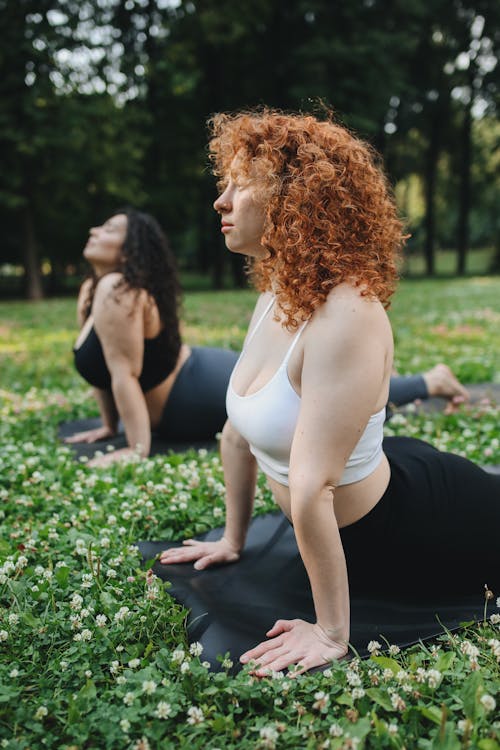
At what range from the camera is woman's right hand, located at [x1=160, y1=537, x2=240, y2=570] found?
9.72 ft

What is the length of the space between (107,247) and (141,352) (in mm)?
863

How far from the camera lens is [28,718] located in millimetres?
1951

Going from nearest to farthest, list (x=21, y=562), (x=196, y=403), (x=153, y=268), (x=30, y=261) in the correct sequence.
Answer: (x=21, y=562)
(x=153, y=268)
(x=196, y=403)
(x=30, y=261)

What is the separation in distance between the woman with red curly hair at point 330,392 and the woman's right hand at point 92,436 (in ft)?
9.60

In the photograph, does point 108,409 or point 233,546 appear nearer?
point 233,546

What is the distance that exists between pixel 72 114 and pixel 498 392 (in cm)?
1969

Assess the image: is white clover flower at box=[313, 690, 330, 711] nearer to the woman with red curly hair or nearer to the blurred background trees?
the woman with red curly hair

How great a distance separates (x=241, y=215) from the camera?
92.9 inches

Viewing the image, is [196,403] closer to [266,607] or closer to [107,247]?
[107,247]

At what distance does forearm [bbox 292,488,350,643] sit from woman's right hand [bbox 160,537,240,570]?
31.5 inches

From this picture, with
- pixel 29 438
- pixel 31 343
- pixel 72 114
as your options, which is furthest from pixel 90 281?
pixel 72 114

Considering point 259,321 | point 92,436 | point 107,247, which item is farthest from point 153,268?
point 259,321

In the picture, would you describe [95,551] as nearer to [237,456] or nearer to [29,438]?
[237,456]

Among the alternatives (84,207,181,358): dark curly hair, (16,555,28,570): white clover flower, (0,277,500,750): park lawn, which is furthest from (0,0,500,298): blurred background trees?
(16,555,28,570): white clover flower
